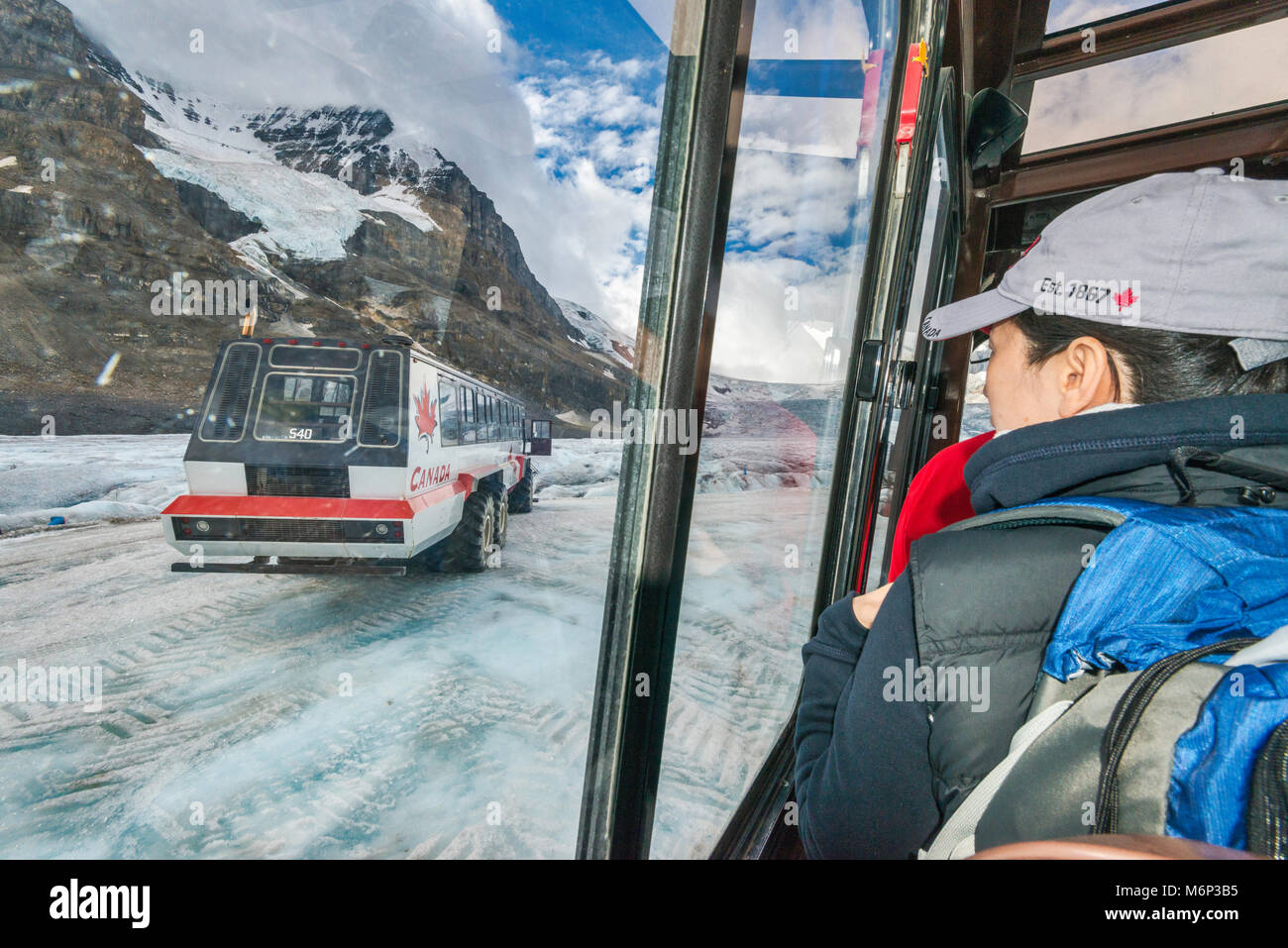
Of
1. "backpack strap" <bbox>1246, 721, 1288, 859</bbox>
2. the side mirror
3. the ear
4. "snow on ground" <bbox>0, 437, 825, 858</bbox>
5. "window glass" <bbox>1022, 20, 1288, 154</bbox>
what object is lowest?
"snow on ground" <bbox>0, 437, 825, 858</bbox>

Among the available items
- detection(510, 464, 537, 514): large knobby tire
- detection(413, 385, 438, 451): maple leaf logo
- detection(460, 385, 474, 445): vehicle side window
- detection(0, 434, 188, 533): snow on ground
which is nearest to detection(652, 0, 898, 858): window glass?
detection(0, 434, 188, 533): snow on ground

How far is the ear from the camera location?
2.97 ft

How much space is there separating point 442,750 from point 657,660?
4.14 feet

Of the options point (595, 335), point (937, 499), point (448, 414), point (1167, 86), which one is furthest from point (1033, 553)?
point (1167, 86)

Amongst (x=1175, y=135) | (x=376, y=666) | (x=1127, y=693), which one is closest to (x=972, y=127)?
(x=1175, y=135)

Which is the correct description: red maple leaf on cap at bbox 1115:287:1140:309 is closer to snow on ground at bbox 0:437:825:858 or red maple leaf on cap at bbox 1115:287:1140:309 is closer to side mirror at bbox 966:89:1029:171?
snow on ground at bbox 0:437:825:858

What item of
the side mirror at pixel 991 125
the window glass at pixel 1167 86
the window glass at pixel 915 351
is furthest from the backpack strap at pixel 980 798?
the window glass at pixel 1167 86

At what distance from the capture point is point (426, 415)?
3.30 meters

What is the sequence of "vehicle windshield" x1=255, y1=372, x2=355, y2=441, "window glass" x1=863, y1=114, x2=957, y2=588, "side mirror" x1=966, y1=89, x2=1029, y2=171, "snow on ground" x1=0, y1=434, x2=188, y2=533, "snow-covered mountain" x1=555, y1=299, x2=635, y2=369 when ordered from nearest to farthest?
"snow on ground" x1=0, y1=434, x2=188, y2=533 < "snow-covered mountain" x1=555, y1=299, x2=635, y2=369 < "vehicle windshield" x1=255, y1=372, x2=355, y2=441 < "window glass" x1=863, y1=114, x2=957, y2=588 < "side mirror" x1=966, y1=89, x2=1029, y2=171

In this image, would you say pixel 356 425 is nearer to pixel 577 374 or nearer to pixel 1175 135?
pixel 577 374

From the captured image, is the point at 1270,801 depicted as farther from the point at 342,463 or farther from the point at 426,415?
the point at 426,415

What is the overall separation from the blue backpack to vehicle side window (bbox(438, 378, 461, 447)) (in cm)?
319

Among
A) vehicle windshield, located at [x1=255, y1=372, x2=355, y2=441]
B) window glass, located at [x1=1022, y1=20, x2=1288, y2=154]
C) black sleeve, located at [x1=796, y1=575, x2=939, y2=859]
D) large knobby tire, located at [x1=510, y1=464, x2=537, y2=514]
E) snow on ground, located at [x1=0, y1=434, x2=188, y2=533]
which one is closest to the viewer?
black sleeve, located at [x1=796, y1=575, x2=939, y2=859]

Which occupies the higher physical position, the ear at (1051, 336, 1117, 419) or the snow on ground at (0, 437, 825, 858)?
the ear at (1051, 336, 1117, 419)
